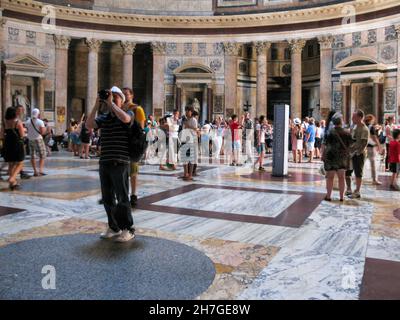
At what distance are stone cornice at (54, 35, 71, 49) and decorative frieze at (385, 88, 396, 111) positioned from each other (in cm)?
1704

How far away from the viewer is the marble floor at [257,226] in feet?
11.1

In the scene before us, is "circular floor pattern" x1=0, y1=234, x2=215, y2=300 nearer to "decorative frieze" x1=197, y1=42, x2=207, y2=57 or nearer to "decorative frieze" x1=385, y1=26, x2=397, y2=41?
"decorative frieze" x1=385, y1=26, x2=397, y2=41

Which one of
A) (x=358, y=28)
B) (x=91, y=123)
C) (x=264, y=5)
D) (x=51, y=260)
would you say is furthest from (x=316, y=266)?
(x=264, y=5)

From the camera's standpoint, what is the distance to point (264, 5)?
23922 millimetres

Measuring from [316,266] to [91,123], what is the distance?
2673mm

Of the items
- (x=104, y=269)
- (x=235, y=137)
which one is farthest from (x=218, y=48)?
(x=104, y=269)

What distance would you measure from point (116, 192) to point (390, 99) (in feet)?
61.9

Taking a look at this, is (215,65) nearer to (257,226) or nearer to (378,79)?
(378,79)

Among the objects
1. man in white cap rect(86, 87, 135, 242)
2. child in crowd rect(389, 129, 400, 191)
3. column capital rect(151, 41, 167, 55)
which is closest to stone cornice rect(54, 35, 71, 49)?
column capital rect(151, 41, 167, 55)

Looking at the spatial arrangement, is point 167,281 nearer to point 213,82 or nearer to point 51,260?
point 51,260

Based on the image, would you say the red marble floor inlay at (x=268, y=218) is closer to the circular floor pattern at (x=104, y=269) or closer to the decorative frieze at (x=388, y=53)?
the circular floor pattern at (x=104, y=269)

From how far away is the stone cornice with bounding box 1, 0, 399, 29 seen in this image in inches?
834

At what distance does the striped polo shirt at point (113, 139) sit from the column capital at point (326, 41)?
2022 cm

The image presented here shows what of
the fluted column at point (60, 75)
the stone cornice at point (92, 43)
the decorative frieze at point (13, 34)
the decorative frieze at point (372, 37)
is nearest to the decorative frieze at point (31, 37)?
the decorative frieze at point (13, 34)
